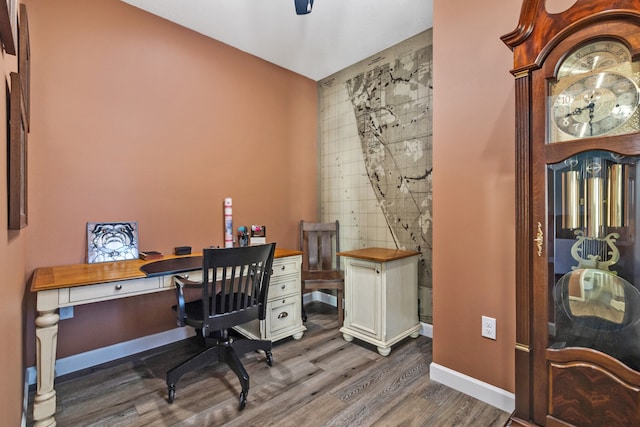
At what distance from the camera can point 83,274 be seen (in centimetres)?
187

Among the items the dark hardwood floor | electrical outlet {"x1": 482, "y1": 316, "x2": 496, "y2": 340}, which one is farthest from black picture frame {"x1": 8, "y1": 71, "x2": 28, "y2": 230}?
electrical outlet {"x1": 482, "y1": 316, "x2": 496, "y2": 340}

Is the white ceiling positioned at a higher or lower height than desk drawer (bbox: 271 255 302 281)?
higher

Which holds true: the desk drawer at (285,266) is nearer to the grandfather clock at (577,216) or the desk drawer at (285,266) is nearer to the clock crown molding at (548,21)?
the grandfather clock at (577,216)

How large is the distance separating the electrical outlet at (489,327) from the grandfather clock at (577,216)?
49 centimetres

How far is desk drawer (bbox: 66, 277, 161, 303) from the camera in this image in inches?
66.2

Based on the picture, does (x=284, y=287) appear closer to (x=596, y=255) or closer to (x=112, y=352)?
(x=112, y=352)

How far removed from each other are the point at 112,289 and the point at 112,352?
860 mm

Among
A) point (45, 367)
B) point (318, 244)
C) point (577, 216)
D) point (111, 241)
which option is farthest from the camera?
point (318, 244)

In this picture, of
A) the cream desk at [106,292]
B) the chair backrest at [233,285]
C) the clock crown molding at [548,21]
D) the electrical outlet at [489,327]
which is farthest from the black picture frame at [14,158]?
the electrical outlet at [489,327]

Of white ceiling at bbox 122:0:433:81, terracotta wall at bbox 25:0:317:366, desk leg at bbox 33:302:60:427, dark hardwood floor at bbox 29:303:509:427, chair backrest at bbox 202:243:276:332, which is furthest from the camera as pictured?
white ceiling at bbox 122:0:433:81

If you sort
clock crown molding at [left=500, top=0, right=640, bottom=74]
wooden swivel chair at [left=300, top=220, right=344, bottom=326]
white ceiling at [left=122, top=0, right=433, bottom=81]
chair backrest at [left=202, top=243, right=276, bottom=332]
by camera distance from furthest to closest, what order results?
wooden swivel chair at [left=300, top=220, right=344, bottom=326], white ceiling at [left=122, top=0, right=433, bottom=81], chair backrest at [left=202, top=243, right=276, bottom=332], clock crown molding at [left=500, top=0, right=640, bottom=74]

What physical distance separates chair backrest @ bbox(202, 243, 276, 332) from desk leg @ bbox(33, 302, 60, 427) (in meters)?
0.76

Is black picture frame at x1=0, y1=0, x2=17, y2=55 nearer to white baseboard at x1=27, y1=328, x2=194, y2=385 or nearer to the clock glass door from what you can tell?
the clock glass door

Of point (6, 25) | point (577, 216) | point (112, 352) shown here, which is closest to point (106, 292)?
point (112, 352)
